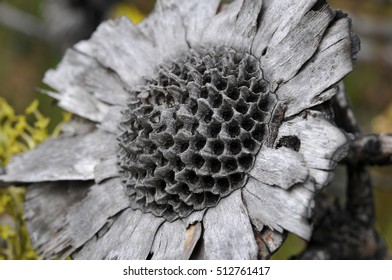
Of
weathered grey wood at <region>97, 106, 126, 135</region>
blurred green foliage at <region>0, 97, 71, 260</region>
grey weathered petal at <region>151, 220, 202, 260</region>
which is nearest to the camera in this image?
grey weathered petal at <region>151, 220, 202, 260</region>

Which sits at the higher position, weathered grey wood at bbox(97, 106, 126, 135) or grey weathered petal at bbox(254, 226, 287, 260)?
weathered grey wood at bbox(97, 106, 126, 135)

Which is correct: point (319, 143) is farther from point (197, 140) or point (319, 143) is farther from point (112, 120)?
point (112, 120)

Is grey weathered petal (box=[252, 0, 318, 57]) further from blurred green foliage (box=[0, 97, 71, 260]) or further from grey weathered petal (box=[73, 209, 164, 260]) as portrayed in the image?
blurred green foliage (box=[0, 97, 71, 260])

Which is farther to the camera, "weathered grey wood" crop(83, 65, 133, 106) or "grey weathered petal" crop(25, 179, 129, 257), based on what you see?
"weathered grey wood" crop(83, 65, 133, 106)

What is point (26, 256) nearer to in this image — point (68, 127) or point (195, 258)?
point (68, 127)

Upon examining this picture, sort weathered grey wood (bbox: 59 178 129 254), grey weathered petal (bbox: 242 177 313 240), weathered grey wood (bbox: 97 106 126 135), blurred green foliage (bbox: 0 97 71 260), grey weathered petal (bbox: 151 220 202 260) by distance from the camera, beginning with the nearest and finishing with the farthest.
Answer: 1. grey weathered petal (bbox: 242 177 313 240)
2. grey weathered petal (bbox: 151 220 202 260)
3. weathered grey wood (bbox: 59 178 129 254)
4. weathered grey wood (bbox: 97 106 126 135)
5. blurred green foliage (bbox: 0 97 71 260)

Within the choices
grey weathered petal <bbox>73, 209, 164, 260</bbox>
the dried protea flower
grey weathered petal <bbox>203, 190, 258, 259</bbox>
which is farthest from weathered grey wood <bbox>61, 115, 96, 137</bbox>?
grey weathered petal <bbox>203, 190, 258, 259</bbox>

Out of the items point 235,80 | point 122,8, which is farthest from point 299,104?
point 122,8
